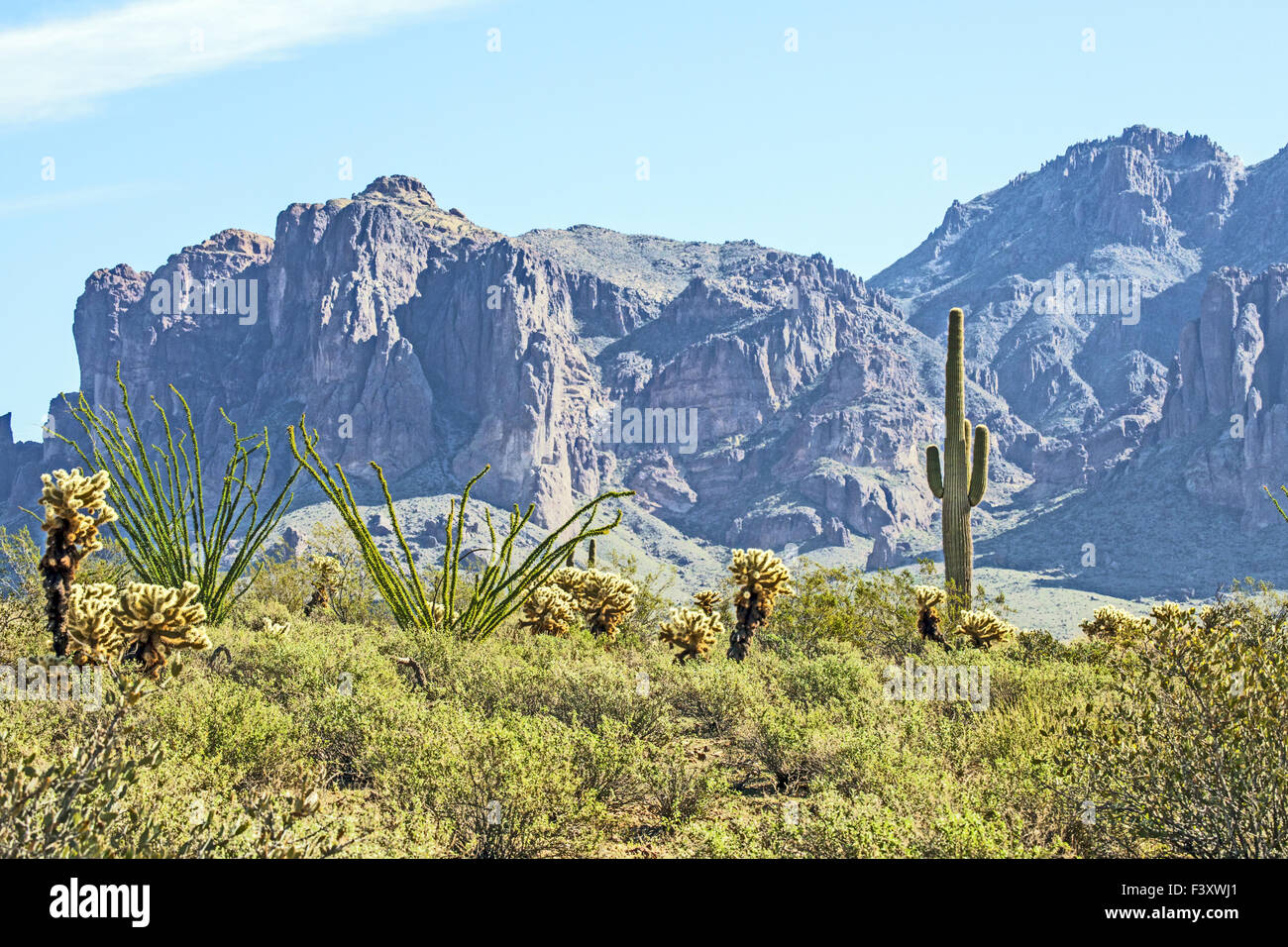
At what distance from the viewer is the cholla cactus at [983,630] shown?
36.6 feet

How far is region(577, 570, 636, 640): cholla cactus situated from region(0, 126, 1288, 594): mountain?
394 ft

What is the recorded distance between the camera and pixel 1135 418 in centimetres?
15800

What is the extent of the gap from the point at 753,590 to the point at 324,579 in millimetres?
5965

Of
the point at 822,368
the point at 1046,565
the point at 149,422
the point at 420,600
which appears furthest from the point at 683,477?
the point at 420,600

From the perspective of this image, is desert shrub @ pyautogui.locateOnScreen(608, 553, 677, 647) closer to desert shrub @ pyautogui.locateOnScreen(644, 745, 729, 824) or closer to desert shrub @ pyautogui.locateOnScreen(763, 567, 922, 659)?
desert shrub @ pyautogui.locateOnScreen(763, 567, 922, 659)

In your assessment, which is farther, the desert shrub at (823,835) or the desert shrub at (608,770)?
the desert shrub at (608,770)

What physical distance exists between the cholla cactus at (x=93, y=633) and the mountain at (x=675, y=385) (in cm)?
12500

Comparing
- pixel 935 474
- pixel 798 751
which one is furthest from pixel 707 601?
pixel 935 474

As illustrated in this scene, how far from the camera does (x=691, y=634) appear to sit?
9430mm

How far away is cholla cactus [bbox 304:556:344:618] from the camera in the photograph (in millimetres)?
12680

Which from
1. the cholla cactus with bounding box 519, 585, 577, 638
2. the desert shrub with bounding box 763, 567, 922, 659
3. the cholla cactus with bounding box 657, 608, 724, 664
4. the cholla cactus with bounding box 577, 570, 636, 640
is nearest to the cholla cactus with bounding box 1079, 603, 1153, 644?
the desert shrub with bounding box 763, 567, 922, 659

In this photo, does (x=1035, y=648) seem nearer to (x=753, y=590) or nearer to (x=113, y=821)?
(x=753, y=590)

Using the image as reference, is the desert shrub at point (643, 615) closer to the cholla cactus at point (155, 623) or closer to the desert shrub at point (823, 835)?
the cholla cactus at point (155, 623)

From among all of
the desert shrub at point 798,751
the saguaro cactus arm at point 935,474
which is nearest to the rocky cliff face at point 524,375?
the saguaro cactus arm at point 935,474
